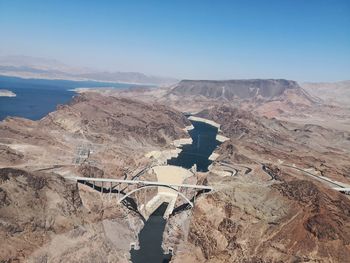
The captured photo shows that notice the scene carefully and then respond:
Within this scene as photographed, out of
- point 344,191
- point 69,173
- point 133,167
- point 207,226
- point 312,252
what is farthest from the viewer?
point 133,167

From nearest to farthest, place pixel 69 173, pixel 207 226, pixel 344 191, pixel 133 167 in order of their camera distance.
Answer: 1. pixel 207 226
2. pixel 69 173
3. pixel 344 191
4. pixel 133 167

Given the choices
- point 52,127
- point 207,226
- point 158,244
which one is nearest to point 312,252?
point 207,226

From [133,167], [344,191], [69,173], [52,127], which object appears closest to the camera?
[69,173]

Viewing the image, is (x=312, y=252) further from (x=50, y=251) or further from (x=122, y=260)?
(x=50, y=251)

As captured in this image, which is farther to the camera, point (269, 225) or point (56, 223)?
point (56, 223)

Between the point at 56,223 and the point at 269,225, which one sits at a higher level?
the point at 269,225

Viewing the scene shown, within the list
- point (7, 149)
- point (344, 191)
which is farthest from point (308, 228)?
point (7, 149)

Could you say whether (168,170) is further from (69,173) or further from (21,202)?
(21,202)

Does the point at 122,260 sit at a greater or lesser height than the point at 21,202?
lesser

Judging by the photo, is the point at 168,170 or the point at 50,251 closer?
the point at 50,251

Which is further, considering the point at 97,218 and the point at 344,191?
the point at 344,191
